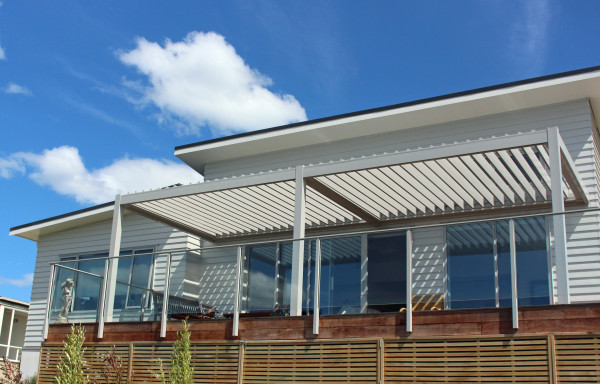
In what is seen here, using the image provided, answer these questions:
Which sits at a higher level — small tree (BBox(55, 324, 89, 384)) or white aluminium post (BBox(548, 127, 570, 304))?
white aluminium post (BBox(548, 127, 570, 304))

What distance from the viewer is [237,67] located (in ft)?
131

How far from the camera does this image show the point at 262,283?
411 inches

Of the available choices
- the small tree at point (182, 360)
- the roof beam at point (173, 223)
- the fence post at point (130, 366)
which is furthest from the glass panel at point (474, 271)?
the roof beam at point (173, 223)

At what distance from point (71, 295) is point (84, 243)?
614 cm

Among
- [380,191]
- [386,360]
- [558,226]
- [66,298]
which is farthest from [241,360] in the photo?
[558,226]

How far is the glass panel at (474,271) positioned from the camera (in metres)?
8.66

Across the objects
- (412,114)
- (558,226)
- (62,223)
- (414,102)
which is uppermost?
(414,102)

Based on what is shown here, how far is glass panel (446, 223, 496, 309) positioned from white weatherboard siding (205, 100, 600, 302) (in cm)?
101

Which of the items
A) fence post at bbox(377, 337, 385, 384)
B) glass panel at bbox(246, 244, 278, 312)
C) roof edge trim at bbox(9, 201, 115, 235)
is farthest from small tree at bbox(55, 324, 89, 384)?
roof edge trim at bbox(9, 201, 115, 235)

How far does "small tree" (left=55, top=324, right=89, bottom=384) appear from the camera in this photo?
1083 centimetres

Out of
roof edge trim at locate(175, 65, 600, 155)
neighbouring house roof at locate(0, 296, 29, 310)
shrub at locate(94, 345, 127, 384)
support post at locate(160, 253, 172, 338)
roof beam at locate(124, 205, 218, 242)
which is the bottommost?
shrub at locate(94, 345, 127, 384)

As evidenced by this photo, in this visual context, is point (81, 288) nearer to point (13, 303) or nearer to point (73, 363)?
point (73, 363)

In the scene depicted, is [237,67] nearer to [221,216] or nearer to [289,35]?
[289,35]

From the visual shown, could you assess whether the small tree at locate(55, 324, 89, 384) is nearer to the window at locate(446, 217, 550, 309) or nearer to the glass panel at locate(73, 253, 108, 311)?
the glass panel at locate(73, 253, 108, 311)
